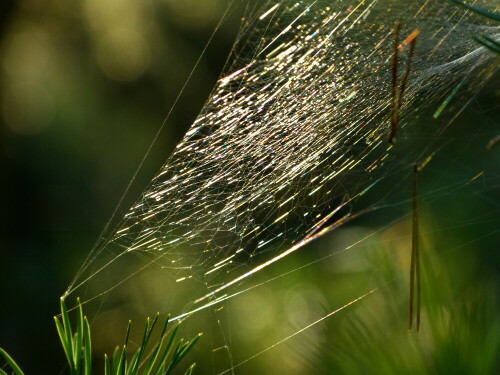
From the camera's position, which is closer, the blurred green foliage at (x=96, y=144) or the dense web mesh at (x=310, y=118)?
the dense web mesh at (x=310, y=118)

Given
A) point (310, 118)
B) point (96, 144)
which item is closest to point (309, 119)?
point (310, 118)

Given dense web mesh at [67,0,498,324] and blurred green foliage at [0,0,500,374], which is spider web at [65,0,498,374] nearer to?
dense web mesh at [67,0,498,324]

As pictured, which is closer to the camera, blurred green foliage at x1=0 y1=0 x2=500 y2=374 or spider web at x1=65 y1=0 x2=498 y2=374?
spider web at x1=65 y1=0 x2=498 y2=374

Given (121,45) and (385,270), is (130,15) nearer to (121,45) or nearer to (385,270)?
(121,45)

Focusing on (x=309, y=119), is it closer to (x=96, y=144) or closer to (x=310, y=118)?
(x=310, y=118)

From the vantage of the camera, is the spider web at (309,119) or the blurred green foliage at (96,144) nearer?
the spider web at (309,119)

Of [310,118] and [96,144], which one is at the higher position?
[96,144]

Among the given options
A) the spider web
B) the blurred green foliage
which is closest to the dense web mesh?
the spider web

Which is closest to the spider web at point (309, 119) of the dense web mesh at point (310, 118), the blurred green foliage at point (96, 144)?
the dense web mesh at point (310, 118)

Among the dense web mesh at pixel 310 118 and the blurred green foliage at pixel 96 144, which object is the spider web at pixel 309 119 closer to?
the dense web mesh at pixel 310 118

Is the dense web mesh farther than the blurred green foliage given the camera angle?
No

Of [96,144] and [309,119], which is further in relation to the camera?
[96,144]
